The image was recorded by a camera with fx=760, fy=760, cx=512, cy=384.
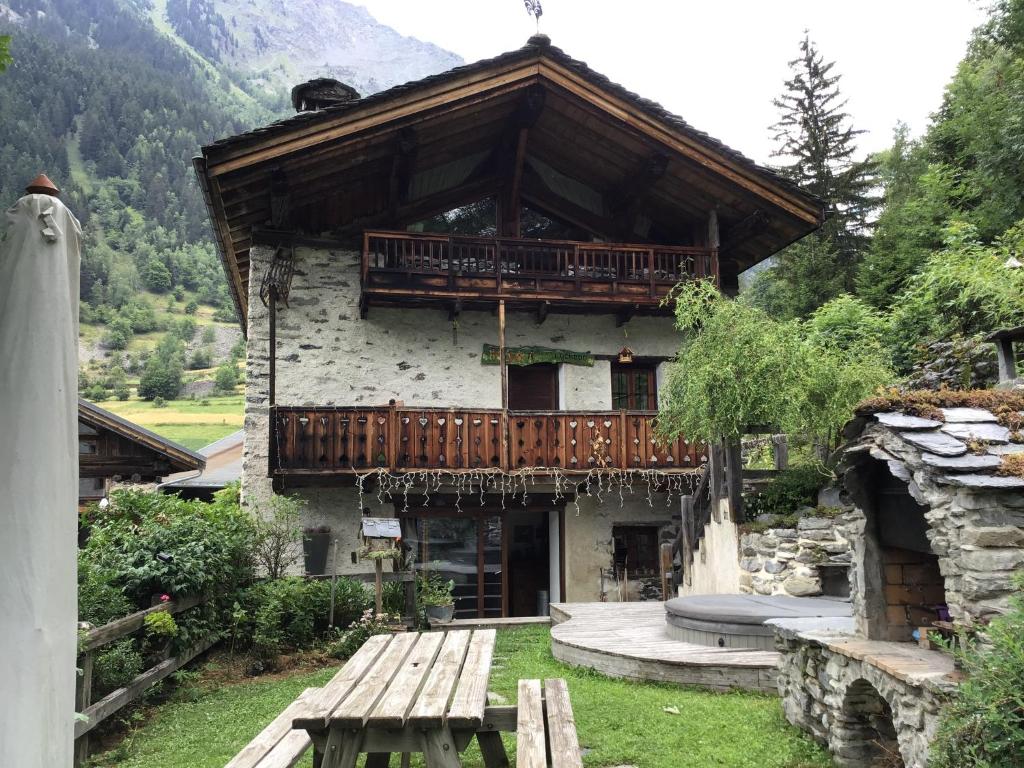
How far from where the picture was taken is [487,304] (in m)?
13.1

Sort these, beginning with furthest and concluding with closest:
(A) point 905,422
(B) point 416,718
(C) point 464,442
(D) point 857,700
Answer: (C) point 464,442
(D) point 857,700
(A) point 905,422
(B) point 416,718

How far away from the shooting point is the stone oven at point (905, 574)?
11.9ft

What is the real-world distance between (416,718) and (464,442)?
340 inches

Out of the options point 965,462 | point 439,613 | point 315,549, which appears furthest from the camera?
point 315,549

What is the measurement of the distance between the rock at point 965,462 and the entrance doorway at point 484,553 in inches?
389

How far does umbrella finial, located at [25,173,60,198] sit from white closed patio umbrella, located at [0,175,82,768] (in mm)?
68

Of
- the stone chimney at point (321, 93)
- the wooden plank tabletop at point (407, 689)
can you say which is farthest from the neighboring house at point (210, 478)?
the wooden plank tabletop at point (407, 689)

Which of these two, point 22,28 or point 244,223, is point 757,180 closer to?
point 244,223

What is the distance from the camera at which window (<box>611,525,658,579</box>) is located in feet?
44.4

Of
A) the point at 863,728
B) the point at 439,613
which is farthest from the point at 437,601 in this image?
the point at 863,728

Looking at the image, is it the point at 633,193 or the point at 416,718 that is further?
the point at 633,193

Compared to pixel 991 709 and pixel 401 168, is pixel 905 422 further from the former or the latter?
pixel 401 168

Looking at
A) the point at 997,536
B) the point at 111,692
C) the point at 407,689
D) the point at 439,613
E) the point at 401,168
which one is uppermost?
the point at 401,168

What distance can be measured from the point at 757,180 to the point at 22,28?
12798cm
